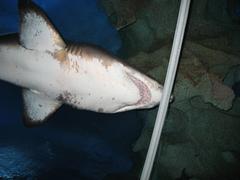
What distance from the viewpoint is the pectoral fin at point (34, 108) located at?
136 cm

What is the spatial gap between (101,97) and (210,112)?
605 mm

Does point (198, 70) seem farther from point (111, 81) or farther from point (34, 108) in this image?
point (34, 108)

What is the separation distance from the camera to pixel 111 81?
1.16m

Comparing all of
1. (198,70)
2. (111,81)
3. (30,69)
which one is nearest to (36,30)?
(30,69)

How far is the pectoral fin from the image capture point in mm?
1360

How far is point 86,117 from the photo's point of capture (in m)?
1.36

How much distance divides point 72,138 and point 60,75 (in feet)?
1.32

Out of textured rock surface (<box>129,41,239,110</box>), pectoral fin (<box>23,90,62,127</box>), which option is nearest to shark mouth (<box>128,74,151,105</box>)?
textured rock surface (<box>129,41,239,110</box>)

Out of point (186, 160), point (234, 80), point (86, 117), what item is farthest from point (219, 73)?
point (86, 117)

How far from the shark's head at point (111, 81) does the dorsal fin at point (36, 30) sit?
3.3 inches

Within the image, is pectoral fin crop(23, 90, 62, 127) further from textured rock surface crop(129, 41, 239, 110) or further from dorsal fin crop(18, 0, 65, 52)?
textured rock surface crop(129, 41, 239, 110)

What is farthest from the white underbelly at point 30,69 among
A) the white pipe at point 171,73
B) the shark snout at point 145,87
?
the white pipe at point 171,73

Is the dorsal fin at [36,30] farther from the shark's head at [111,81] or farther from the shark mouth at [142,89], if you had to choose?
the shark mouth at [142,89]

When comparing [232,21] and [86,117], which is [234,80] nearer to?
[232,21]
